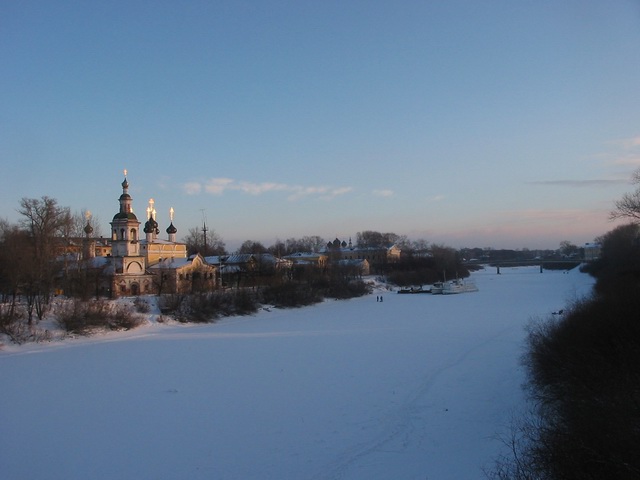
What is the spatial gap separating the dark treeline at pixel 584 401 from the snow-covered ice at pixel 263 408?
717 millimetres

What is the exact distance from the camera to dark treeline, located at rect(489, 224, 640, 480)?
19.3 ft

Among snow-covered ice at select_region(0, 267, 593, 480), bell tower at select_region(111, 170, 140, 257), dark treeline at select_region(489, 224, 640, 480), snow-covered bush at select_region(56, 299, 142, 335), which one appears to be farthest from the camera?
bell tower at select_region(111, 170, 140, 257)

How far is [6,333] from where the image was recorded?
23609mm

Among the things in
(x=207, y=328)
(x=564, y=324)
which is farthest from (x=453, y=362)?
(x=207, y=328)

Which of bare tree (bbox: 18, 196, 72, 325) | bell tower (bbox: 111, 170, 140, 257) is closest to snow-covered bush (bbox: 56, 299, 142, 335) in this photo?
bare tree (bbox: 18, 196, 72, 325)

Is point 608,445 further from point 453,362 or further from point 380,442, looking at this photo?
point 453,362

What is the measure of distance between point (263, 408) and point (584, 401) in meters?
6.59

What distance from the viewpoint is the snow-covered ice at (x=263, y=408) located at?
→ 8859 mm

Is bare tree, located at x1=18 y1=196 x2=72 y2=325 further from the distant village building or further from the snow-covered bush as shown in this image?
the distant village building

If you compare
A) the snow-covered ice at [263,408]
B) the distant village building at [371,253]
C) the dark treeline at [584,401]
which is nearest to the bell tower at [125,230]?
the snow-covered ice at [263,408]

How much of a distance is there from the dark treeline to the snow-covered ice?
2.35 feet

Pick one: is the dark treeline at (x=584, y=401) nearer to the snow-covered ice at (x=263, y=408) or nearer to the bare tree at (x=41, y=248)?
the snow-covered ice at (x=263, y=408)

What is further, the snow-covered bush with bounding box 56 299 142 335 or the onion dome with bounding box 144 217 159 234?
the onion dome with bounding box 144 217 159 234

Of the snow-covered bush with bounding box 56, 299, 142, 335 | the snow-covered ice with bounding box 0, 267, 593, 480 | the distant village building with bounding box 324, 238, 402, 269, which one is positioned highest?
the distant village building with bounding box 324, 238, 402, 269
